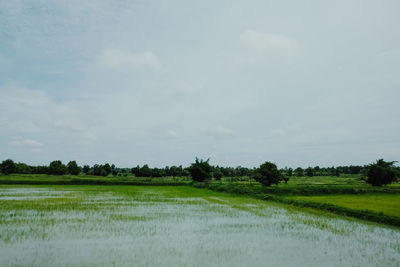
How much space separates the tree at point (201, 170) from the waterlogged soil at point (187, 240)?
28.0m

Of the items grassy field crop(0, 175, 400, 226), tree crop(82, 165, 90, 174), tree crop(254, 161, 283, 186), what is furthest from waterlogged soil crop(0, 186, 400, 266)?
tree crop(82, 165, 90, 174)

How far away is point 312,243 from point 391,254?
1985mm

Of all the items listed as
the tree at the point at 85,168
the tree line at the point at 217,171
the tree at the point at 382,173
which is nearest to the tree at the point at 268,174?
the tree line at the point at 217,171

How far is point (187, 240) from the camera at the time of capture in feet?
28.6

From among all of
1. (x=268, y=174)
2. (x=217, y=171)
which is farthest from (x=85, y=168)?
(x=268, y=174)

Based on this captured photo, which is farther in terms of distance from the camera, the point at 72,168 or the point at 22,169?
the point at 72,168

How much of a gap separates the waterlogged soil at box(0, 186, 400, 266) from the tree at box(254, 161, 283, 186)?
14085mm

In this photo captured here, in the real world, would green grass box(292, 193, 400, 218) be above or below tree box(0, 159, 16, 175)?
below

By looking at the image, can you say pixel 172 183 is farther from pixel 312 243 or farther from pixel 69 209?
pixel 312 243

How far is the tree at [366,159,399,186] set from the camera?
28.4 metres

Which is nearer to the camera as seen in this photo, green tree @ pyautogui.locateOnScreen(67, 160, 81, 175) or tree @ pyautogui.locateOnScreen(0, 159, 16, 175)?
tree @ pyautogui.locateOnScreen(0, 159, 16, 175)

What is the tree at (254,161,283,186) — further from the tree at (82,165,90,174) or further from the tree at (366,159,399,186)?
the tree at (82,165,90,174)

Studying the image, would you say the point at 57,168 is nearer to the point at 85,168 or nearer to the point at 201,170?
the point at 85,168

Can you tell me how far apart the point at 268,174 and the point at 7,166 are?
58.1 metres
